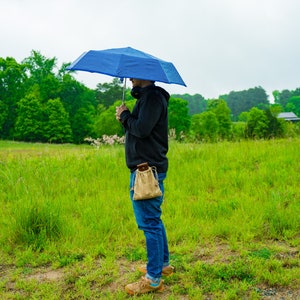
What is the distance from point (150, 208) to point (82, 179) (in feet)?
14.1

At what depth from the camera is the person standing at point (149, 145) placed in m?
3.03

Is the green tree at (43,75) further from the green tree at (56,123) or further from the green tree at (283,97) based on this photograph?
the green tree at (283,97)

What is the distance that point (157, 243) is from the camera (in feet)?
10.6

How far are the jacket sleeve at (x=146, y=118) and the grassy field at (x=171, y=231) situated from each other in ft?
4.94

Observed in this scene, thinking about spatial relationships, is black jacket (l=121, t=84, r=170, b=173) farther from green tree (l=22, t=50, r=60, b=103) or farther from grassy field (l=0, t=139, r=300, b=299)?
green tree (l=22, t=50, r=60, b=103)

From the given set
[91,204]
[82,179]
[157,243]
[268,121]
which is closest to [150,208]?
[157,243]

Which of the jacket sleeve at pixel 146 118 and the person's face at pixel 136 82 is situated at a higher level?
the person's face at pixel 136 82

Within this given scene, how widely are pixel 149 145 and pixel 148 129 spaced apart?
20 cm

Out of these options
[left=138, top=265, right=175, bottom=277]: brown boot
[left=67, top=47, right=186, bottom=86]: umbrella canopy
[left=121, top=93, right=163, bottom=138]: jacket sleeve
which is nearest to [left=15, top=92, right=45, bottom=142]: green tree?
[left=138, top=265, right=175, bottom=277]: brown boot

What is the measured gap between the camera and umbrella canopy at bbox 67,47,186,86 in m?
3.02

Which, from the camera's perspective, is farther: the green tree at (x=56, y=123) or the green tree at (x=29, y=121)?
the green tree at (x=56, y=123)

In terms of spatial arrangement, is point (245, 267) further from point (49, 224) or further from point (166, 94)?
point (49, 224)

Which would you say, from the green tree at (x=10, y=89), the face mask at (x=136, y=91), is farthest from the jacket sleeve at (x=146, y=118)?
the green tree at (x=10, y=89)

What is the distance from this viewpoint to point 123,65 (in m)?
3.06
